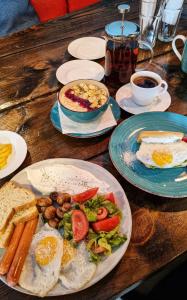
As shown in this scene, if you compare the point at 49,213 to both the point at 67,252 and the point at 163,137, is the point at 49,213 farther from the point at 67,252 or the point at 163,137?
the point at 163,137

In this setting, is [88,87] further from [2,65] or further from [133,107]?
[2,65]

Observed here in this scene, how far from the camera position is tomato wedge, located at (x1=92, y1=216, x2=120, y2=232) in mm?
857

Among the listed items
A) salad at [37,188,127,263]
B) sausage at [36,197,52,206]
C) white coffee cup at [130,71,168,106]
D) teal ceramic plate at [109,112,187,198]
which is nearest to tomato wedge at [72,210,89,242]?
salad at [37,188,127,263]

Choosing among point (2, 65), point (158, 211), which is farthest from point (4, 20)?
point (158, 211)

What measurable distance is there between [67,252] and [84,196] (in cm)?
18

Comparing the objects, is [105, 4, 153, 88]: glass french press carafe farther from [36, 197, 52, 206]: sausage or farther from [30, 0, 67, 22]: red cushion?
Answer: [30, 0, 67, 22]: red cushion

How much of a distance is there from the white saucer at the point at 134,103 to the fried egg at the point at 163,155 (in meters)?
0.25

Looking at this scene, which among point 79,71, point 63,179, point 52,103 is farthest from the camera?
point 79,71

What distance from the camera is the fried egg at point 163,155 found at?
102 centimetres

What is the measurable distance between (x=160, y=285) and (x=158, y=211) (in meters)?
0.38

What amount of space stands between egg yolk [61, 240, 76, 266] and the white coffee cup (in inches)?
26.8

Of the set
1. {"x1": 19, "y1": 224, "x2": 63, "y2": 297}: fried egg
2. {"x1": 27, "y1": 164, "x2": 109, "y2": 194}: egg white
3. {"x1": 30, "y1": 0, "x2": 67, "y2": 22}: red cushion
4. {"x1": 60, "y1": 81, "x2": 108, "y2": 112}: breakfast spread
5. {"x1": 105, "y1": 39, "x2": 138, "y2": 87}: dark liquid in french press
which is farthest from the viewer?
{"x1": 30, "y1": 0, "x2": 67, "y2": 22}: red cushion

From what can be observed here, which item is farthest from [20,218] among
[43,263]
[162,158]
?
[162,158]

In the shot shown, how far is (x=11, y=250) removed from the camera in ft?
2.74
